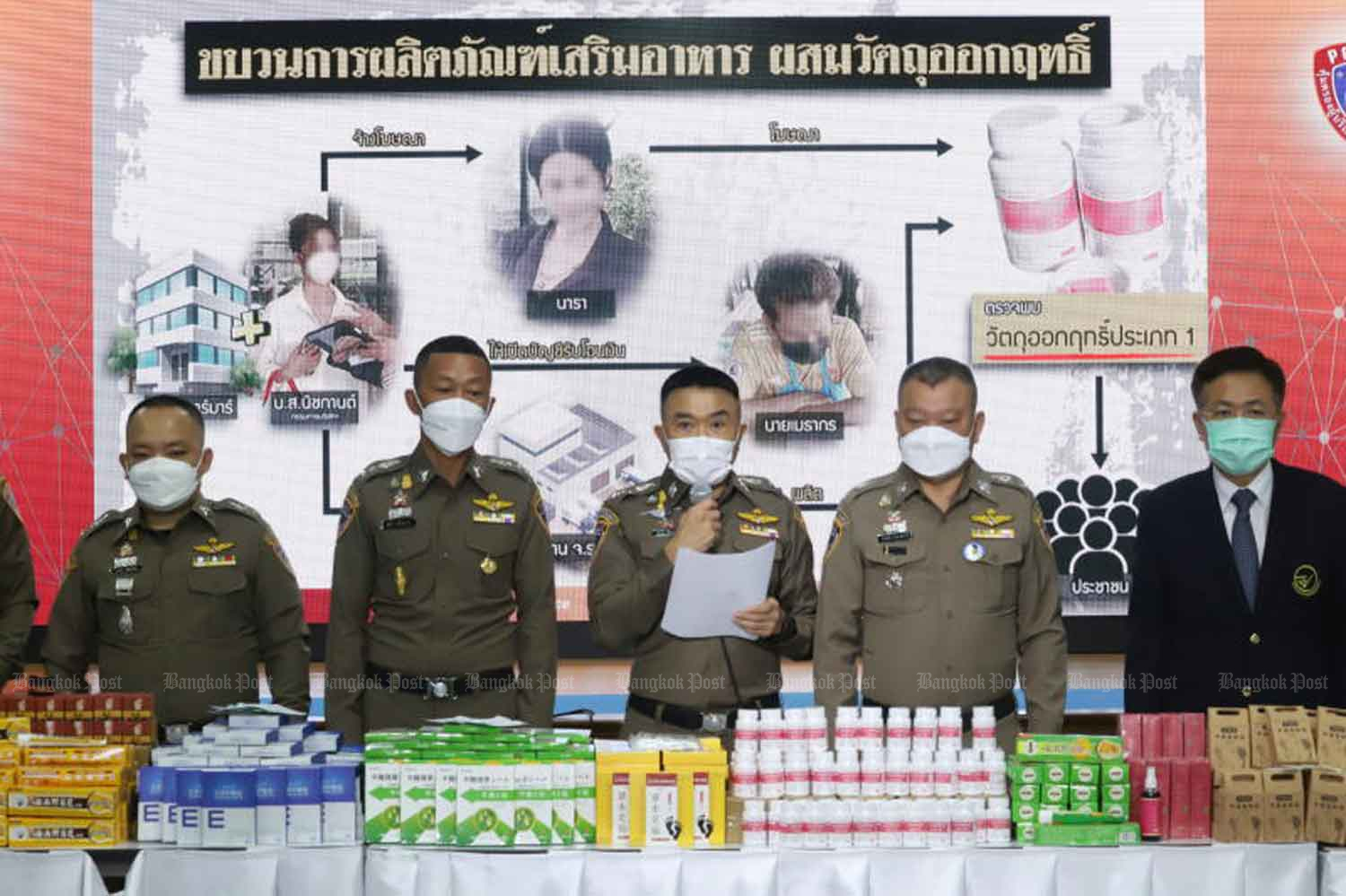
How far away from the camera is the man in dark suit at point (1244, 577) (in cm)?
542

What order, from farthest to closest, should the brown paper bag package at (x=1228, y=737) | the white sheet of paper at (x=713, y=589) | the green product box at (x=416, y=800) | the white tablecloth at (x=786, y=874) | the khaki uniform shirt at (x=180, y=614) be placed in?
the khaki uniform shirt at (x=180, y=614)
the white sheet of paper at (x=713, y=589)
the brown paper bag package at (x=1228, y=737)
the green product box at (x=416, y=800)
the white tablecloth at (x=786, y=874)

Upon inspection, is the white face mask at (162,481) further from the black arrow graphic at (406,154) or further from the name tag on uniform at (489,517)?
the black arrow graphic at (406,154)

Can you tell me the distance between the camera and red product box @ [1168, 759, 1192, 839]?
14.6 feet

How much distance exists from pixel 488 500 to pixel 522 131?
188cm

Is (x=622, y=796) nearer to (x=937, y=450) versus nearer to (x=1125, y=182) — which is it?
(x=937, y=450)

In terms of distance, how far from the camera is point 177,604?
5.80 meters

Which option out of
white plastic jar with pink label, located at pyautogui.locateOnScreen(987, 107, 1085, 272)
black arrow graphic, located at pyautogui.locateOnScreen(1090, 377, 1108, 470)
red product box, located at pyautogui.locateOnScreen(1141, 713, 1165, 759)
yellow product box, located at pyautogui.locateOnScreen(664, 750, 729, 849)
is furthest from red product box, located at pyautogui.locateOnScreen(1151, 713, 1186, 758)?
white plastic jar with pink label, located at pyautogui.locateOnScreen(987, 107, 1085, 272)

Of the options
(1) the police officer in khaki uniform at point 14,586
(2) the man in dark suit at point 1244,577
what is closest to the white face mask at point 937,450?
(2) the man in dark suit at point 1244,577

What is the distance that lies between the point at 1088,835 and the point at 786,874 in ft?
2.49

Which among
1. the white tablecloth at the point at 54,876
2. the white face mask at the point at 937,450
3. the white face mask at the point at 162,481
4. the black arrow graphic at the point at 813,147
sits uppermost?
the black arrow graphic at the point at 813,147

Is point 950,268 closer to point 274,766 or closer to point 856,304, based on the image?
point 856,304

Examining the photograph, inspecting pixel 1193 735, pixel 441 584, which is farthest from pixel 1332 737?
pixel 441 584

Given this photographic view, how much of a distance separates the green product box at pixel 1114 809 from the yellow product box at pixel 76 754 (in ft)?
8.06

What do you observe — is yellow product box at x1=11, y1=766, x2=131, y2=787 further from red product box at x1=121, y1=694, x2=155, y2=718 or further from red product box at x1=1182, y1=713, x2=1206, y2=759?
red product box at x1=1182, y1=713, x2=1206, y2=759
